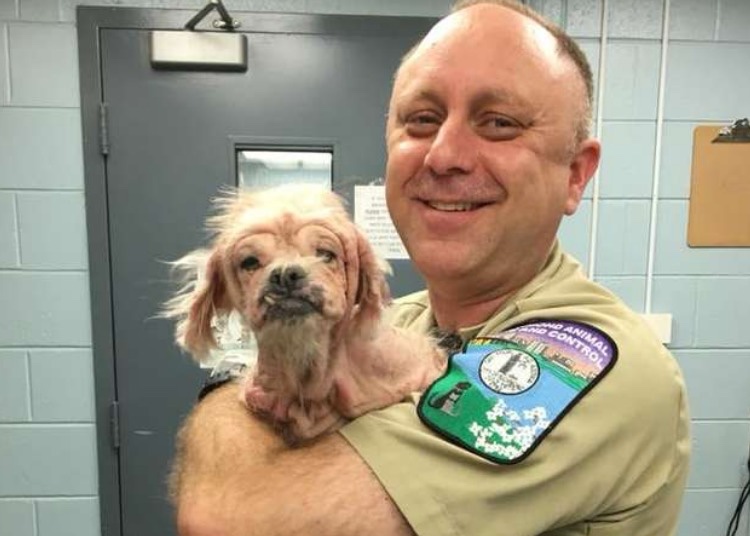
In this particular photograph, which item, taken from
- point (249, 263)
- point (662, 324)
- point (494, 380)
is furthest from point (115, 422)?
point (662, 324)

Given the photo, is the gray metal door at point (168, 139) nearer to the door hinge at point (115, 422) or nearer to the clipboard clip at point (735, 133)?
the door hinge at point (115, 422)

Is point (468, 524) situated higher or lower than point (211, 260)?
lower

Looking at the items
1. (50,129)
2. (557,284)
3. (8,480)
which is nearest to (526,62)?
(557,284)

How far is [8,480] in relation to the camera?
2051 millimetres

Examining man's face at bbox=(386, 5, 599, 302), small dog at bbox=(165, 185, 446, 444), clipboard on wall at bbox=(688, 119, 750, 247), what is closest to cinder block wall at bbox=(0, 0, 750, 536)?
clipboard on wall at bbox=(688, 119, 750, 247)

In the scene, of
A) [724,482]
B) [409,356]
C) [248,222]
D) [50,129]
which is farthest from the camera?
[724,482]

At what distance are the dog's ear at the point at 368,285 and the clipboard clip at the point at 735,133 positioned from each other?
5.01ft

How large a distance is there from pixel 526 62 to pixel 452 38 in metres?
0.12

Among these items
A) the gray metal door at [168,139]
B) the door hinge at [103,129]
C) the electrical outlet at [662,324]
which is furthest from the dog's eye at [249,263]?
the electrical outlet at [662,324]

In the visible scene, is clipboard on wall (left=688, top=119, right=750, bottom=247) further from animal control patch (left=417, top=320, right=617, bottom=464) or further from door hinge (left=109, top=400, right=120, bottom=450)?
door hinge (left=109, top=400, right=120, bottom=450)

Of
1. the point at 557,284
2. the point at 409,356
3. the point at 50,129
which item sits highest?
the point at 50,129

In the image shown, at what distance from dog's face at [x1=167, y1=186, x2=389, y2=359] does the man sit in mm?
144

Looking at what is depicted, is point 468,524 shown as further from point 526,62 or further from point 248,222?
point 526,62

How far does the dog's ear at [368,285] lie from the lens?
3.05 ft
